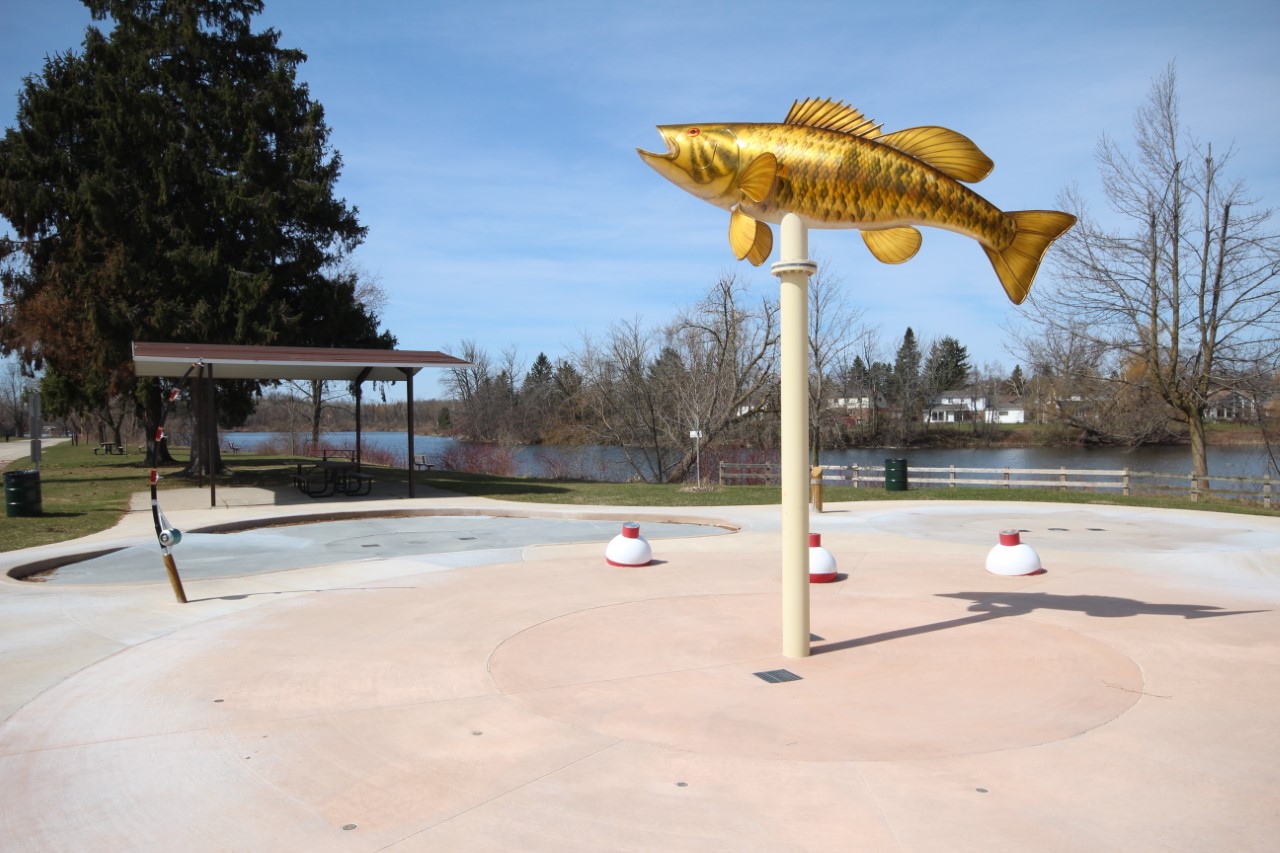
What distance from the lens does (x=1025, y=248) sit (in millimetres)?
6523

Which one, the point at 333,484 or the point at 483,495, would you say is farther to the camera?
the point at 333,484

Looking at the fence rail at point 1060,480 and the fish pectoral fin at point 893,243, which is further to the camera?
the fence rail at point 1060,480

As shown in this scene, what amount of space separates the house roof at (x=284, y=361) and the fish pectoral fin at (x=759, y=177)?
49.9ft

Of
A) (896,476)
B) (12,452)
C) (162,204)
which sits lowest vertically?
(896,476)

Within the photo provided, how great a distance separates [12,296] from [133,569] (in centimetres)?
2440

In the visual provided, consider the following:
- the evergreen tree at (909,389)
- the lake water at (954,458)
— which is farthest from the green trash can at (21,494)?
the evergreen tree at (909,389)

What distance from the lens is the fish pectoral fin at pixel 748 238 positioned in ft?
22.7

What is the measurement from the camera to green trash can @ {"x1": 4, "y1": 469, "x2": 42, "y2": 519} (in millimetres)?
16922

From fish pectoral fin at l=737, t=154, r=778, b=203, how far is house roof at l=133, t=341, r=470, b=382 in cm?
1521

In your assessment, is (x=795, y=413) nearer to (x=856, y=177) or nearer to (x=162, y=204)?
(x=856, y=177)

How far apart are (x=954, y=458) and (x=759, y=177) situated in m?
43.6

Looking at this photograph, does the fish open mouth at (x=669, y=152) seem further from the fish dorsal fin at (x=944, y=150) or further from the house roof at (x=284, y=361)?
the house roof at (x=284, y=361)

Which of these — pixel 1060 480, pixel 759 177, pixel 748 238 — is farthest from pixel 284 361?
pixel 1060 480

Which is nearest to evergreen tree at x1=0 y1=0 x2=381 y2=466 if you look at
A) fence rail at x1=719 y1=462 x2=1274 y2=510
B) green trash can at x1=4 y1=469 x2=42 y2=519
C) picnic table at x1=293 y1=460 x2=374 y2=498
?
picnic table at x1=293 y1=460 x2=374 y2=498
